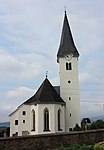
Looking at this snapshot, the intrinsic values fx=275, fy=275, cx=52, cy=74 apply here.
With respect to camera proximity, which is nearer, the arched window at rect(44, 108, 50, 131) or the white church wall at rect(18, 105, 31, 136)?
the arched window at rect(44, 108, 50, 131)

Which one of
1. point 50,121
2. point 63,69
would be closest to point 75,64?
point 63,69

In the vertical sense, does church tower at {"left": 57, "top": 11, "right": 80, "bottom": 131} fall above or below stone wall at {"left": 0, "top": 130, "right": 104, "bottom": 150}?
above

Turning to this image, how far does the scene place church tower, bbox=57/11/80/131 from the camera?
45.7 m

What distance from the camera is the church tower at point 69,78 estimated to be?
150 ft

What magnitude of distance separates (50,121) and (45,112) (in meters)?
1.59

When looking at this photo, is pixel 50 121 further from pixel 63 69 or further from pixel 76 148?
pixel 76 148

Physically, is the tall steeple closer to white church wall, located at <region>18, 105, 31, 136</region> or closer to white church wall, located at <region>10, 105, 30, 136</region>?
white church wall, located at <region>18, 105, 31, 136</region>

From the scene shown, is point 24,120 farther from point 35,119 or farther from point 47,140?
point 47,140

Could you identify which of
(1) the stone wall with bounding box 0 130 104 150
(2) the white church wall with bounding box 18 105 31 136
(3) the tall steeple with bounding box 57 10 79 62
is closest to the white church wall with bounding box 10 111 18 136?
(2) the white church wall with bounding box 18 105 31 136

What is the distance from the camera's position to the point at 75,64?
1891 inches

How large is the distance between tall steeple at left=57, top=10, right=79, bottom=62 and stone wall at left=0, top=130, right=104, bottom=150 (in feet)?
89.6

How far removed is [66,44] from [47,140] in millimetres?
32267

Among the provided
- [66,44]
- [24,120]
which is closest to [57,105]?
[24,120]

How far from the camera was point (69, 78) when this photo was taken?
156ft
